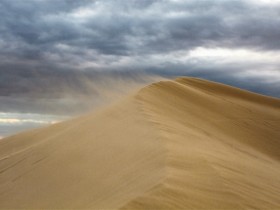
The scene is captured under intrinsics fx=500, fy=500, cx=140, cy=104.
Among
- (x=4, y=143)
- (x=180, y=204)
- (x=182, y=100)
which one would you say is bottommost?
(x=4, y=143)

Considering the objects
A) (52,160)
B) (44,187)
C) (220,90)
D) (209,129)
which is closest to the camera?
(44,187)

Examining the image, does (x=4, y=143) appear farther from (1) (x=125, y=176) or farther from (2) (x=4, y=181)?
(1) (x=125, y=176)

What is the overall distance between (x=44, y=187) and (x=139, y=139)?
6.48 ft

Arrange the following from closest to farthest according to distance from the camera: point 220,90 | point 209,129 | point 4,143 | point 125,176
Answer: point 125,176 < point 209,129 < point 220,90 < point 4,143

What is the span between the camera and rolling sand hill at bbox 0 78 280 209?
22.1ft

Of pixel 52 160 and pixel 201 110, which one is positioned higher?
pixel 201 110

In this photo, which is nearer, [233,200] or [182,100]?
[233,200]

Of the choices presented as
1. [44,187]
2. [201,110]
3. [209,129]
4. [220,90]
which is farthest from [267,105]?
[44,187]

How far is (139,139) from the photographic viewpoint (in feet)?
31.1

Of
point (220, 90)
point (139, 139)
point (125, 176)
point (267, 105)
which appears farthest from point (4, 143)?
point (125, 176)

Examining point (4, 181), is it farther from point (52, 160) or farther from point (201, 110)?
point (201, 110)

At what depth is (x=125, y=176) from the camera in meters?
7.70

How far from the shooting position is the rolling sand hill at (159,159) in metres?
6.73

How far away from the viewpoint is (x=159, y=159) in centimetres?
779
